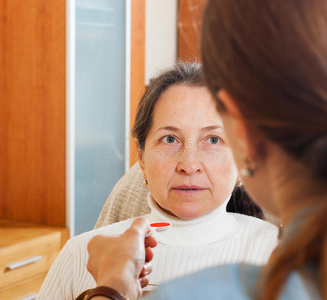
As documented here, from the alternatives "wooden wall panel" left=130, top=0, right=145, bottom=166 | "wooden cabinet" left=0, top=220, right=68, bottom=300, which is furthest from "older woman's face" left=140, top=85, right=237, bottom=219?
"wooden wall panel" left=130, top=0, right=145, bottom=166

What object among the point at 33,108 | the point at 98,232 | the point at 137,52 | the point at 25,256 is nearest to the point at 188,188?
the point at 98,232

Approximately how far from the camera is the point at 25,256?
8.45 ft

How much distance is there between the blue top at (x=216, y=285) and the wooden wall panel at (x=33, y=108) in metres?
2.44

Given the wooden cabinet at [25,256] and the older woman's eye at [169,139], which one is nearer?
the older woman's eye at [169,139]

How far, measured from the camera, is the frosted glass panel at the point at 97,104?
3035 mm

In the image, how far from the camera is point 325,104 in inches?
21.4

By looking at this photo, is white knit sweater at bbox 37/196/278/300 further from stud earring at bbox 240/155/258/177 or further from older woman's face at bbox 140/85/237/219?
stud earring at bbox 240/155/258/177

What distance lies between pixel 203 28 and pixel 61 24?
7.82 ft

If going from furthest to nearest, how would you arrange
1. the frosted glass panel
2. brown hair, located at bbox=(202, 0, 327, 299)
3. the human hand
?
the frosted glass panel
the human hand
brown hair, located at bbox=(202, 0, 327, 299)

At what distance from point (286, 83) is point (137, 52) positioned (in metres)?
3.00

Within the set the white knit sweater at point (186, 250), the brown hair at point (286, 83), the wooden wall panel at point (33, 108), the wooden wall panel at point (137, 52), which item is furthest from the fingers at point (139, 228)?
the wooden wall panel at point (137, 52)

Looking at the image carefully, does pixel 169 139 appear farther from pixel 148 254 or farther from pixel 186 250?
pixel 148 254

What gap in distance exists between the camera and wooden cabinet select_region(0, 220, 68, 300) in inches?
97.4

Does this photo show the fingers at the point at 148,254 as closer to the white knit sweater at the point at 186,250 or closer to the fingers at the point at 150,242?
the fingers at the point at 150,242
